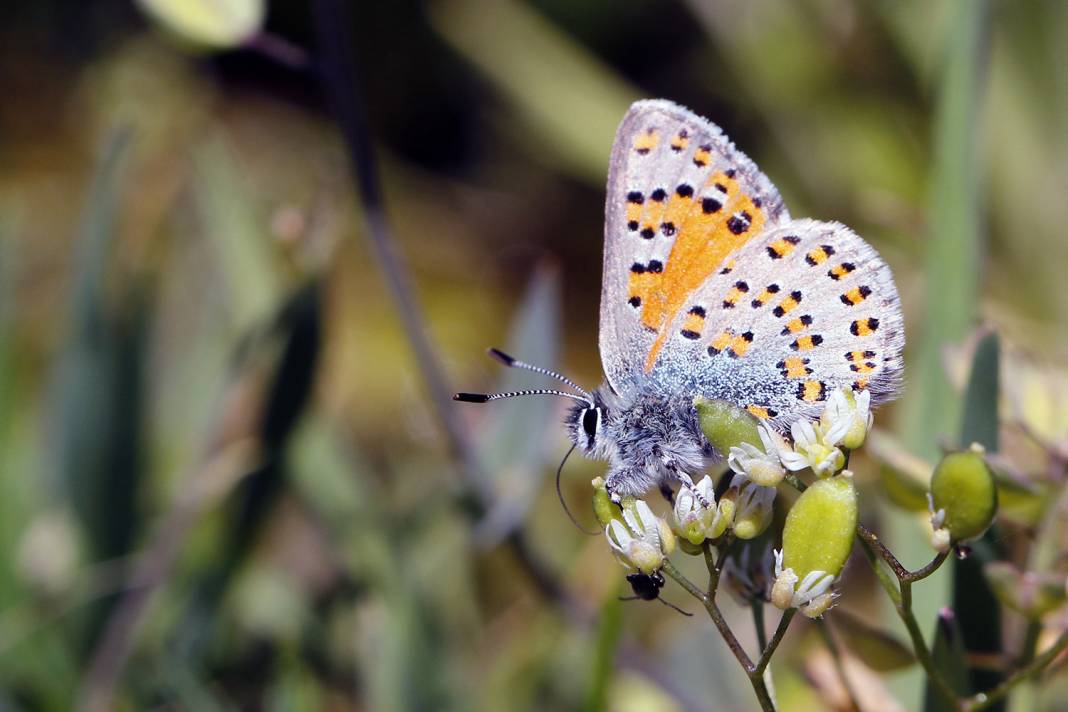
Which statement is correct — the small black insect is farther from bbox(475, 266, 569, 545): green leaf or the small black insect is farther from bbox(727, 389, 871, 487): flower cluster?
bbox(475, 266, 569, 545): green leaf

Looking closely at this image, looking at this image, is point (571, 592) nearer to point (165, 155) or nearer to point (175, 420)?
point (175, 420)

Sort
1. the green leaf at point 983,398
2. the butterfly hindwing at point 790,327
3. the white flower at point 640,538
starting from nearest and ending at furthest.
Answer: the white flower at point 640,538 < the green leaf at point 983,398 < the butterfly hindwing at point 790,327

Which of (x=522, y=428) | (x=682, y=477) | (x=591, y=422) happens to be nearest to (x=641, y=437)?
(x=591, y=422)

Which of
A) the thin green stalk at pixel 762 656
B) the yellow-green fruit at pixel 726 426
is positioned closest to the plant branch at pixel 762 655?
the thin green stalk at pixel 762 656

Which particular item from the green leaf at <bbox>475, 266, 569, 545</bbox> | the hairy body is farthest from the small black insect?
the green leaf at <bbox>475, 266, 569, 545</bbox>

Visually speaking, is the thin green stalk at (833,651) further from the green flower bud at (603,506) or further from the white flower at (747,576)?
the green flower bud at (603,506)
